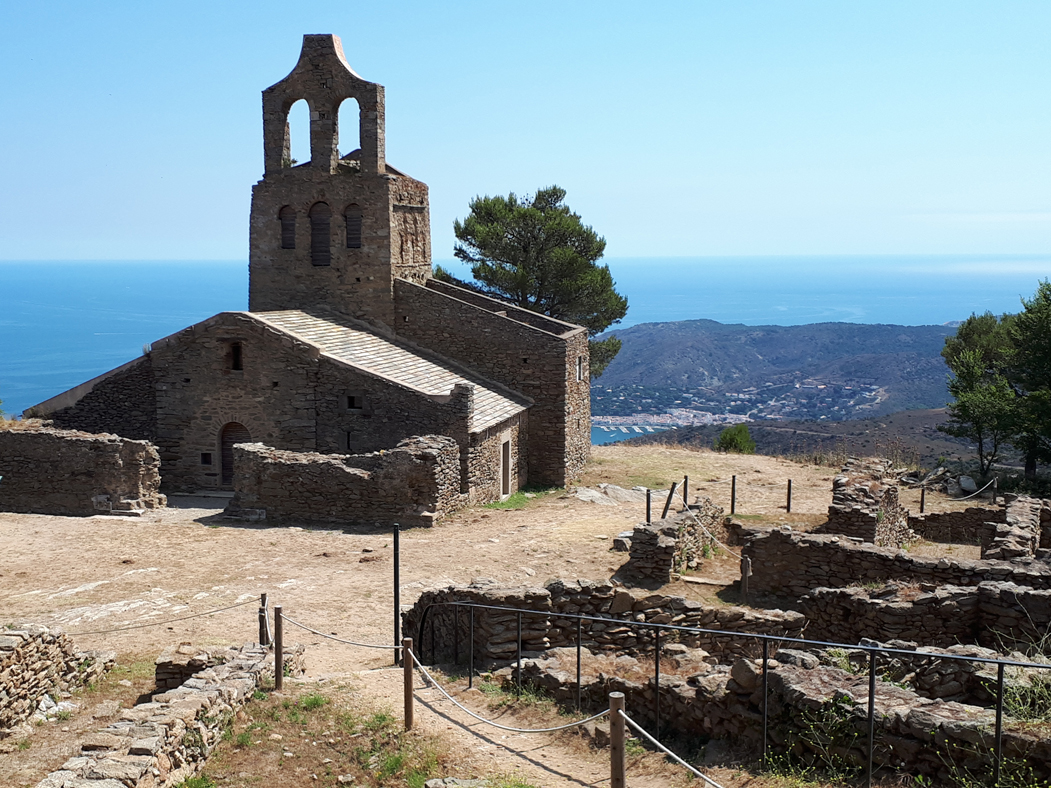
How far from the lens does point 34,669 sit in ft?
36.2

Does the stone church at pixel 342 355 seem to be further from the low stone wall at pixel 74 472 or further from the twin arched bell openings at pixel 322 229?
the low stone wall at pixel 74 472

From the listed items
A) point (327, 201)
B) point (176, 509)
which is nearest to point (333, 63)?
point (327, 201)

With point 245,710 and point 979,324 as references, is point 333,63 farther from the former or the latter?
point 979,324

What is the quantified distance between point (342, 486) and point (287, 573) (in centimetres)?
411

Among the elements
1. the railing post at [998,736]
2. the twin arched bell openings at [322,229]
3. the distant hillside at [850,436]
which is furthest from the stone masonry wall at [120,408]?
the distant hillside at [850,436]

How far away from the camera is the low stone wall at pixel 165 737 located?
7777 mm

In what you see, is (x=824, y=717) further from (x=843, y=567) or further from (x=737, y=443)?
(x=737, y=443)

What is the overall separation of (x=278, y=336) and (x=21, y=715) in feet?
46.9

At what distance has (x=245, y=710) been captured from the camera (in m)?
10.3

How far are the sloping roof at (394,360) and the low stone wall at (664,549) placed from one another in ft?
23.6

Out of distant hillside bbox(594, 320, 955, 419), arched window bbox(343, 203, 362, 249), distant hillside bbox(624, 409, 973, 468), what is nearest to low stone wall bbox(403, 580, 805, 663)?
arched window bbox(343, 203, 362, 249)

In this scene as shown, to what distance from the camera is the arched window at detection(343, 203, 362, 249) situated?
27656mm

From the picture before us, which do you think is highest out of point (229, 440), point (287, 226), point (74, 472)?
point (287, 226)

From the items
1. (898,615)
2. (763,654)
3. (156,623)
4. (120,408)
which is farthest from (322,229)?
(763,654)
